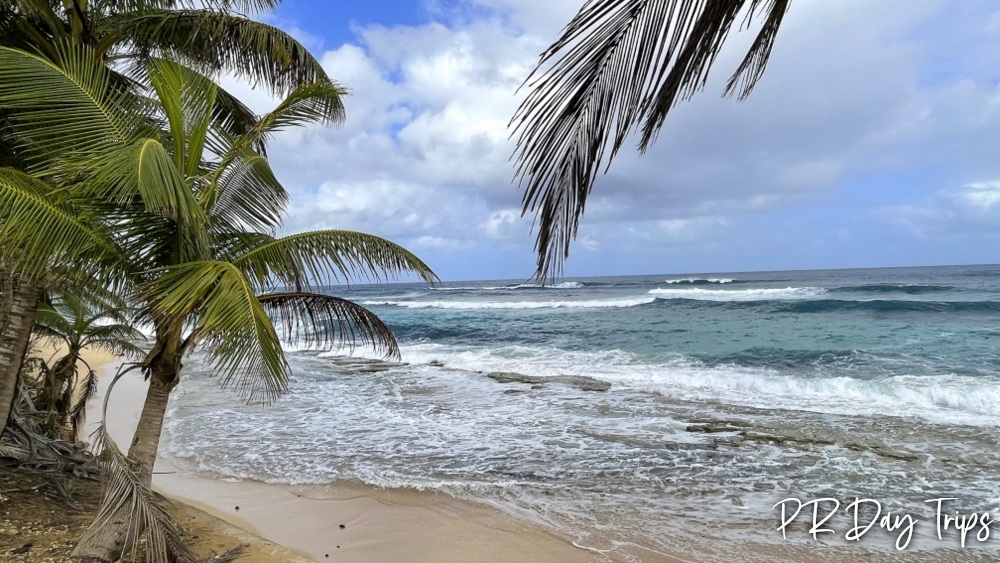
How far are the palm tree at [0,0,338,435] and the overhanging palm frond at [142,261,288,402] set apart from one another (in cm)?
175

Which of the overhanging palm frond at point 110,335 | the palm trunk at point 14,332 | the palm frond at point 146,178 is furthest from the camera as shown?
the overhanging palm frond at point 110,335

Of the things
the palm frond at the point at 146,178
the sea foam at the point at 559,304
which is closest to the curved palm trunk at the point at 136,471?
the palm frond at the point at 146,178

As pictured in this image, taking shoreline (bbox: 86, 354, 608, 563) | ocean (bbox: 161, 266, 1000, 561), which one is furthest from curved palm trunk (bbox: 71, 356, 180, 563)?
ocean (bbox: 161, 266, 1000, 561)

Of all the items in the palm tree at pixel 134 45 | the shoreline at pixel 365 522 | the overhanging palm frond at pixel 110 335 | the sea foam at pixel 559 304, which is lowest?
the shoreline at pixel 365 522

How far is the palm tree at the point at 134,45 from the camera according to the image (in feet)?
15.3

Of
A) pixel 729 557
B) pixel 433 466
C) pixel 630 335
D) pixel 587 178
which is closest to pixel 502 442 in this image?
pixel 433 466

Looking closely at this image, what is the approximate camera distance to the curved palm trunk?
3654mm

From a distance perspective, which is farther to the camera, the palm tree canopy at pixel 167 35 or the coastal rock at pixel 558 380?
the coastal rock at pixel 558 380

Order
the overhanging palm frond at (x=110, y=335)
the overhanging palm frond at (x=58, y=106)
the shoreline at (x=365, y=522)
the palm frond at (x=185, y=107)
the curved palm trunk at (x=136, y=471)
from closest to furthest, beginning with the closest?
the overhanging palm frond at (x=58, y=106) → the curved palm trunk at (x=136, y=471) → the palm frond at (x=185, y=107) → the shoreline at (x=365, y=522) → the overhanging palm frond at (x=110, y=335)

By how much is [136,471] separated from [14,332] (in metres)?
1.60

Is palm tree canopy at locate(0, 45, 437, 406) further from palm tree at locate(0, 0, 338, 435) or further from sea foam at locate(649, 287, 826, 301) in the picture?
sea foam at locate(649, 287, 826, 301)

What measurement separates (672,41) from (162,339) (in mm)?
3627

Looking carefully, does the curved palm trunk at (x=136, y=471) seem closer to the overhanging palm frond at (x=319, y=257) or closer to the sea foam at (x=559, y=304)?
the overhanging palm frond at (x=319, y=257)

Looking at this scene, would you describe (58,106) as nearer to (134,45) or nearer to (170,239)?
(170,239)
